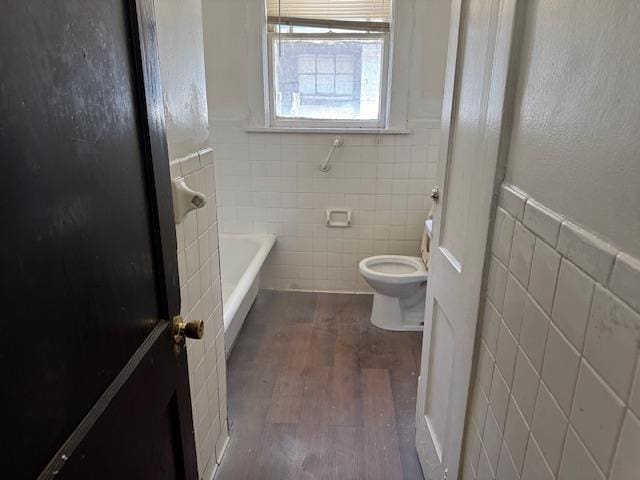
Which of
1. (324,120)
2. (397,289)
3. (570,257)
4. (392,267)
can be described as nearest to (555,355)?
(570,257)

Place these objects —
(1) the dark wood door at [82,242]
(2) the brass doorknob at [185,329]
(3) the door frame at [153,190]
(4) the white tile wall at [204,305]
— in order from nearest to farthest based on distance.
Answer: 1. (1) the dark wood door at [82,242]
2. (3) the door frame at [153,190]
3. (2) the brass doorknob at [185,329]
4. (4) the white tile wall at [204,305]

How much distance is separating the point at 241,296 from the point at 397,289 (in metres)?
0.97

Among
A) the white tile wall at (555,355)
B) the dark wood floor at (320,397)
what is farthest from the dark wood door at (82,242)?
the dark wood floor at (320,397)

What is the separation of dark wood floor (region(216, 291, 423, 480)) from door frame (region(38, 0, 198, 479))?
3.12 ft

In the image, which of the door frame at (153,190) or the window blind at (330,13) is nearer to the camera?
the door frame at (153,190)

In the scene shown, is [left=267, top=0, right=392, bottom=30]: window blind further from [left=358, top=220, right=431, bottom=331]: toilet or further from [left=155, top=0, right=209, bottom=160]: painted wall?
[left=155, top=0, right=209, bottom=160]: painted wall

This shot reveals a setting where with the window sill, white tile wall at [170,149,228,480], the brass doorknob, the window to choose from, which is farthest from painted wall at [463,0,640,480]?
the window

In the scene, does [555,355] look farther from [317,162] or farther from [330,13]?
[330,13]

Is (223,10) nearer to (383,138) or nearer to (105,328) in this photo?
(383,138)

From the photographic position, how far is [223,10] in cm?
283

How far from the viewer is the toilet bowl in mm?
2705

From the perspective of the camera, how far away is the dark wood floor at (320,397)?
5.84 ft

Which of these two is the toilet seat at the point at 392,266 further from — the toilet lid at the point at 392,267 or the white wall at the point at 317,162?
the white wall at the point at 317,162

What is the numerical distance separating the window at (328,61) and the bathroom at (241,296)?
1.58m
